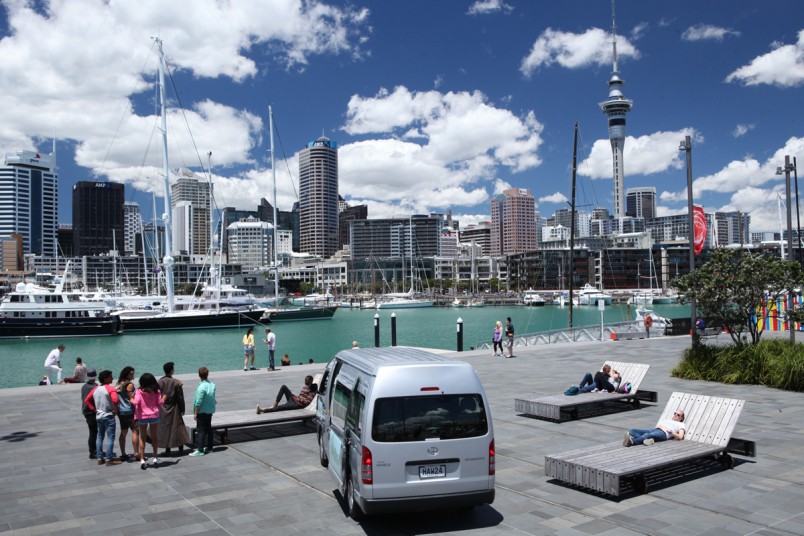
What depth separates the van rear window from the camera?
748 cm

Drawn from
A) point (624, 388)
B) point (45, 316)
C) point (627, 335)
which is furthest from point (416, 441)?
point (45, 316)

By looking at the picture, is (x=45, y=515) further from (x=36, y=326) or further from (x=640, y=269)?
(x=640, y=269)

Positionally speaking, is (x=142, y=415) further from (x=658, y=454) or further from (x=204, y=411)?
(x=658, y=454)

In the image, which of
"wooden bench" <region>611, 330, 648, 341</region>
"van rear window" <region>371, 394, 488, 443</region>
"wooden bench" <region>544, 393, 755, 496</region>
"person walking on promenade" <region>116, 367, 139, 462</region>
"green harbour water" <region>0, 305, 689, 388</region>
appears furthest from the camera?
"green harbour water" <region>0, 305, 689, 388</region>

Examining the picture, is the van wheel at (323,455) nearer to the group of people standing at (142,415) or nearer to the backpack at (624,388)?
the group of people standing at (142,415)

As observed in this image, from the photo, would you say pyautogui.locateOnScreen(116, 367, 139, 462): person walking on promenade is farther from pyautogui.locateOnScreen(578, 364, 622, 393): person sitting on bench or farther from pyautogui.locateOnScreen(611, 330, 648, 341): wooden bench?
pyautogui.locateOnScreen(611, 330, 648, 341): wooden bench

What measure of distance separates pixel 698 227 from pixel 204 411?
18.5 m

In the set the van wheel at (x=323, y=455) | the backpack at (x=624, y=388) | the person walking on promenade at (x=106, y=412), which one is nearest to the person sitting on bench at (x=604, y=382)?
the backpack at (x=624, y=388)

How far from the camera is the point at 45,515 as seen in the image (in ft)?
27.0

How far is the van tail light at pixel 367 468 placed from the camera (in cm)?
732

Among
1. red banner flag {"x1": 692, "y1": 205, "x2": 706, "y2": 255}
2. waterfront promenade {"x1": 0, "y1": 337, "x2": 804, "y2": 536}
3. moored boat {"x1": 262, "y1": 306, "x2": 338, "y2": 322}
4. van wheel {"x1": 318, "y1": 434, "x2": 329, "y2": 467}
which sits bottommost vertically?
moored boat {"x1": 262, "y1": 306, "x2": 338, "y2": 322}

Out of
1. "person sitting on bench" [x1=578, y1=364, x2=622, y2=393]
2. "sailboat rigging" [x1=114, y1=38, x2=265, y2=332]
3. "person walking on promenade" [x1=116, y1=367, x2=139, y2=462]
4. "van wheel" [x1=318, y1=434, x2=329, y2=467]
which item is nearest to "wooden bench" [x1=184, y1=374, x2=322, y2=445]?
"person walking on promenade" [x1=116, y1=367, x2=139, y2=462]

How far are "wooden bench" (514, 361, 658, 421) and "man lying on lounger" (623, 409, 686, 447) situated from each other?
3.15 metres

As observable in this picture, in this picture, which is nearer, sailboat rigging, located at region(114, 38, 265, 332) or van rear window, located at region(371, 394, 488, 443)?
van rear window, located at region(371, 394, 488, 443)
